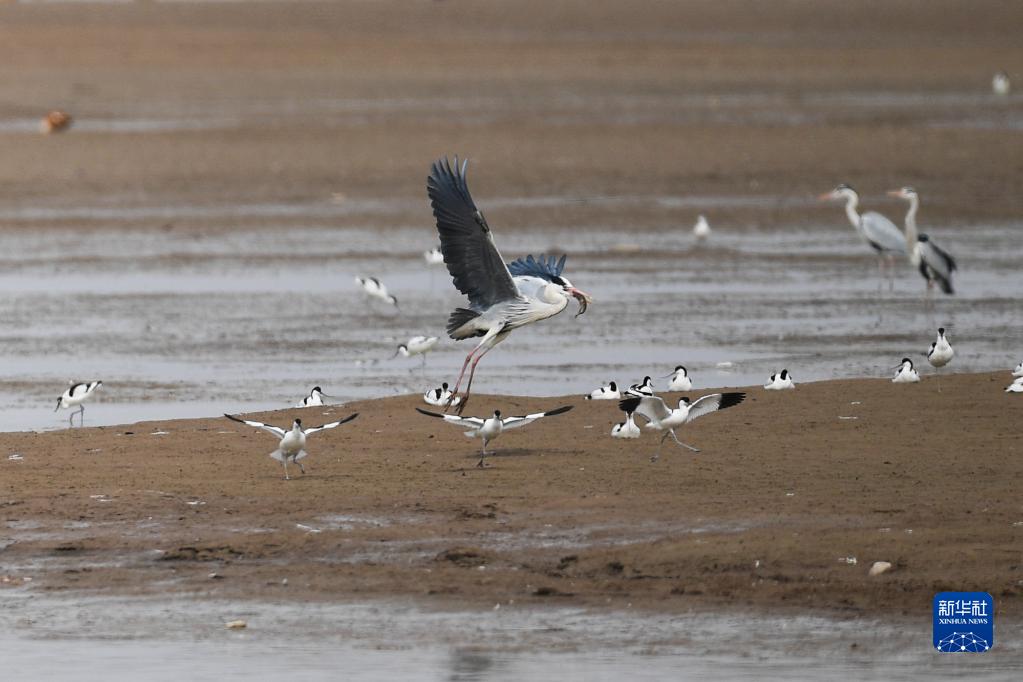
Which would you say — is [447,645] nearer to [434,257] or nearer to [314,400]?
[314,400]

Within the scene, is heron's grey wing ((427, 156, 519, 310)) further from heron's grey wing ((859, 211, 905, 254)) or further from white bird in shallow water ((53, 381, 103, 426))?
heron's grey wing ((859, 211, 905, 254))

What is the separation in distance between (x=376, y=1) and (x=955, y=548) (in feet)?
162

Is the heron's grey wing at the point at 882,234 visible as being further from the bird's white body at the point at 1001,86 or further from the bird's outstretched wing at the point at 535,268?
the bird's white body at the point at 1001,86

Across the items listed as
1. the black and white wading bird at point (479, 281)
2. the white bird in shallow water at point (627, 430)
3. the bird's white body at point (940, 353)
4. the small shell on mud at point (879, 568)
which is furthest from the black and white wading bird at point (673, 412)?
the bird's white body at point (940, 353)

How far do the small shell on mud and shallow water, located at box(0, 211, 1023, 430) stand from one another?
217 inches

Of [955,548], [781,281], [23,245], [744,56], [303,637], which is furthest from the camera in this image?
[744,56]

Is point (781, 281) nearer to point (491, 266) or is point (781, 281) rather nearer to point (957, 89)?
point (491, 266)

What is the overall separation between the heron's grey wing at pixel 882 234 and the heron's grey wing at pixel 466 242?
29.1 ft

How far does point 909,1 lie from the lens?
54.0m

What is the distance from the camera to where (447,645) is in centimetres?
838

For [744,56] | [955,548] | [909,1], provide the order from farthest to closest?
[909,1] → [744,56] → [955,548]

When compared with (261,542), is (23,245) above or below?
above

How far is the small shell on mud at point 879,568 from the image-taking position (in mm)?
8906

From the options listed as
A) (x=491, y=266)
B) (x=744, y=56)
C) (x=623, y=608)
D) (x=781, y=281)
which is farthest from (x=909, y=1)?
(x=623, y=608)
